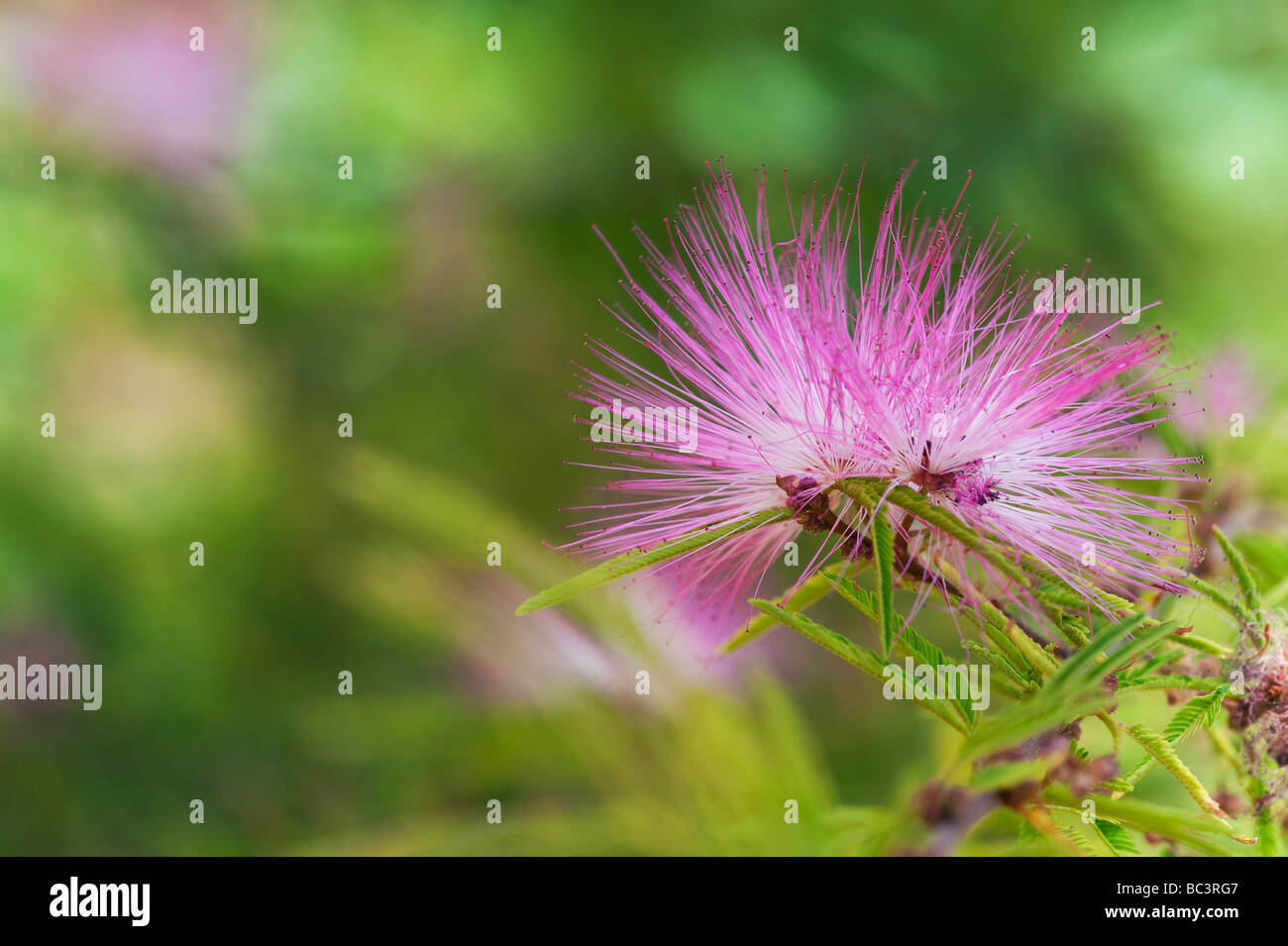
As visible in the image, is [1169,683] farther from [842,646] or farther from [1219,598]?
[842,646]

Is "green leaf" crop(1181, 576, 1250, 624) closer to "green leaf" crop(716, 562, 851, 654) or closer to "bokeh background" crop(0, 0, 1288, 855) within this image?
"green leaf" crop(716, 562, 851, 654)

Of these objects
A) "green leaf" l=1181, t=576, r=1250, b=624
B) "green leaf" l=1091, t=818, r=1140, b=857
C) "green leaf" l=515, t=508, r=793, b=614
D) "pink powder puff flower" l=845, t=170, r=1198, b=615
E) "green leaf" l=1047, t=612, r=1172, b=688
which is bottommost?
"green leaf" l=1091, t=818, r=1140, b=857

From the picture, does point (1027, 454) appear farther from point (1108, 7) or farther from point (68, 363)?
point (68, 363)

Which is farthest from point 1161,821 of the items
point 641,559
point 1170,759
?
point 641,559

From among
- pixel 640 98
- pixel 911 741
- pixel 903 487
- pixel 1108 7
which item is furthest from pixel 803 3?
pixel 903 487

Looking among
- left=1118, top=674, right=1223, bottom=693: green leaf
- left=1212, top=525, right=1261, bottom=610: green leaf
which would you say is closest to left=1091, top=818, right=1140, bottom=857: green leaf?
left=1118, top=674, right=1223, bottom=693: green leaf

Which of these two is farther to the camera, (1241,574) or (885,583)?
(1241,574)
